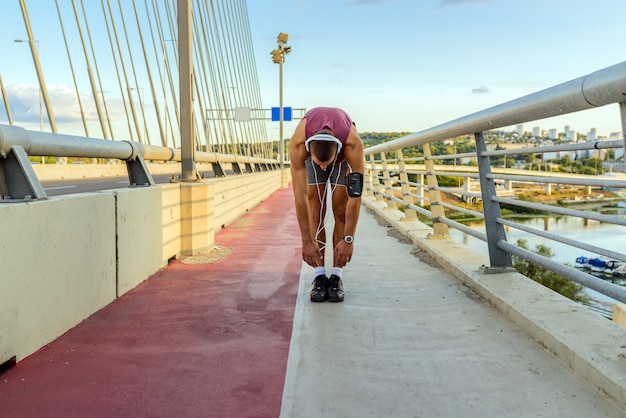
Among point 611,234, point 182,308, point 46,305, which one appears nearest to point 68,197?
point 46,305

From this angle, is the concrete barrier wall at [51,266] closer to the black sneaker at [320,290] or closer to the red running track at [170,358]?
the red running track at [170,358]

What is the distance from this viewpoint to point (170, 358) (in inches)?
103

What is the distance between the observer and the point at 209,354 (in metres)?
2.67

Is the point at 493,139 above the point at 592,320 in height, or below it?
above

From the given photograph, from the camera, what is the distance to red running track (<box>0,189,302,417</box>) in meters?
2.11

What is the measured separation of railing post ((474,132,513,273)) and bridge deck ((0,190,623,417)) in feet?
1.09

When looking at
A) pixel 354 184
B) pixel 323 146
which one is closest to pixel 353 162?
pixel 354 184

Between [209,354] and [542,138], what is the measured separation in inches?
107

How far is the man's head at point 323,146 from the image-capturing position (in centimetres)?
326

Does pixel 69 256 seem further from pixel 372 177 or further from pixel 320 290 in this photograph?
pixel 372 177

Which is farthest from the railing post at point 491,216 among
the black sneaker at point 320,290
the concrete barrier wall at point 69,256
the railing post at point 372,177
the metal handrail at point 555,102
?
the railing post at point 372,177

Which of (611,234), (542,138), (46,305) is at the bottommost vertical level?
(611,234)

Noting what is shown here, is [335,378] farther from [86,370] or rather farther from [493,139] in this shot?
[493,139]

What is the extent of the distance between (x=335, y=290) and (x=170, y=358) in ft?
4.55
